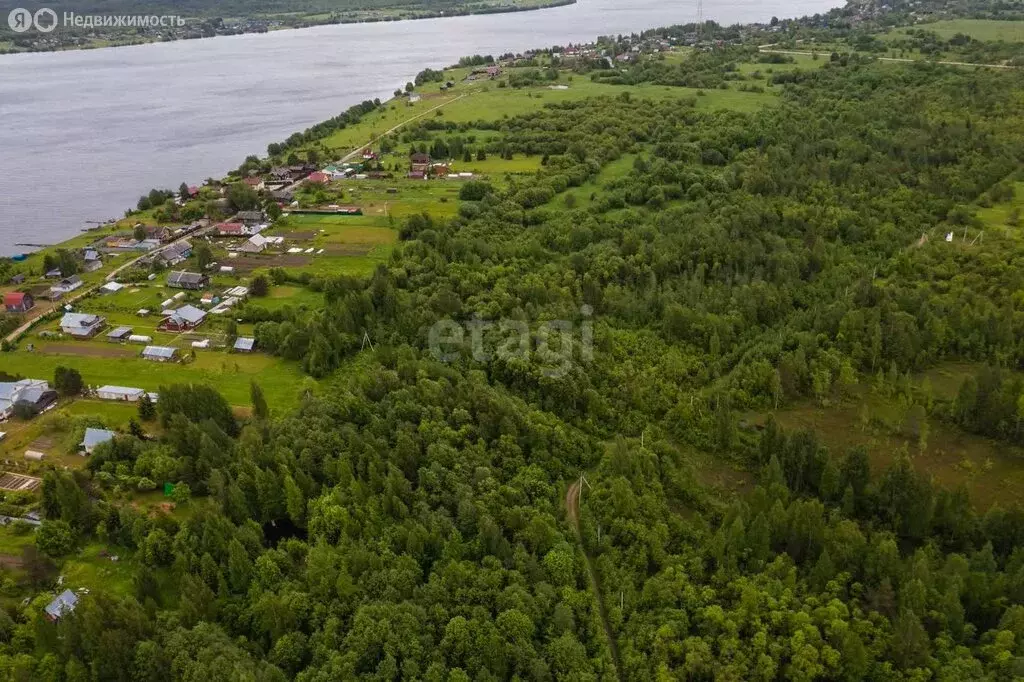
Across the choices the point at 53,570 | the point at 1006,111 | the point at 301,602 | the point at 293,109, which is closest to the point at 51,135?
the point at 293,109

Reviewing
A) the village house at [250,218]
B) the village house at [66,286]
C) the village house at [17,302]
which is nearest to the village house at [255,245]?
the village house at [250,218]

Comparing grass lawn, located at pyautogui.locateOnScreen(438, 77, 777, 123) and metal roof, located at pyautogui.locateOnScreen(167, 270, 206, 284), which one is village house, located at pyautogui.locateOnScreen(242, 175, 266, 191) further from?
grass lawn, located at pyautogui.locateOnScreen(438, 77, 777, 123)

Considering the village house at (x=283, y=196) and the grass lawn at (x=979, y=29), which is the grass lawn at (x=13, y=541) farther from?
the grass lawn at (x=979, y=29)

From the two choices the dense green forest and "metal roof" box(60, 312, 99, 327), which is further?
"metal roof" box(60, 312, 99, 327)

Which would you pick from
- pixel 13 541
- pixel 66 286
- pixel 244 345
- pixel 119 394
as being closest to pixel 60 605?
pixel 13 541

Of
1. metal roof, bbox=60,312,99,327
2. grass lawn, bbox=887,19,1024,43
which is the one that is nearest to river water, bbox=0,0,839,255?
metal roof, bbox=60,312,99,327
